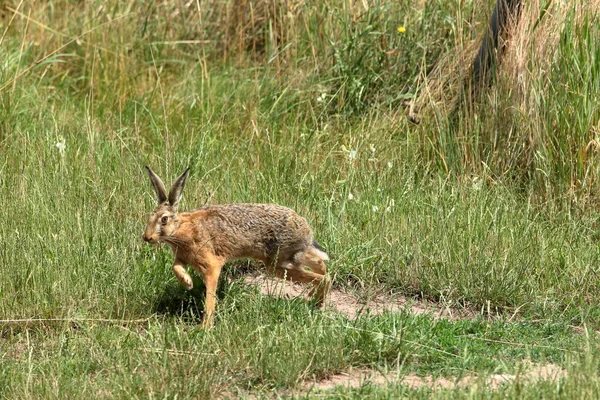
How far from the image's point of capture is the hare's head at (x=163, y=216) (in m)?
6.02

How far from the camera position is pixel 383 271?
6.93 meters

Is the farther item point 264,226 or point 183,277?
point 264,226

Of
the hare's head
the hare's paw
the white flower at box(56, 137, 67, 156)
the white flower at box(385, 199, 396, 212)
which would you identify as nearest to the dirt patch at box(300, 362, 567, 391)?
the hare's paw

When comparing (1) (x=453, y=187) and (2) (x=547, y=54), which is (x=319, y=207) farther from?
(2) (x=547, y=54)

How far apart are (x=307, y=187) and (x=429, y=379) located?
277cm

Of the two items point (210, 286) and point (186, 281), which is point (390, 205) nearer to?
point (210, 286)

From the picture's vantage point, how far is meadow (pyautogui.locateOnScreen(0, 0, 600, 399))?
213 inches

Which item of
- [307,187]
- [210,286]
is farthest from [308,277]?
[307,187]

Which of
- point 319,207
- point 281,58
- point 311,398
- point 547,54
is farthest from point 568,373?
point 281,58

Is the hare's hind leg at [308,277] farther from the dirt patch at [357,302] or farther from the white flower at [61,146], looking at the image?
the white flower at [61,146]

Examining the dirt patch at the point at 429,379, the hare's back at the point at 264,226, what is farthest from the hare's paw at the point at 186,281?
the dirt patch at the point at 429,379

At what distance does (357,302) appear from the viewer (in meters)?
6.69

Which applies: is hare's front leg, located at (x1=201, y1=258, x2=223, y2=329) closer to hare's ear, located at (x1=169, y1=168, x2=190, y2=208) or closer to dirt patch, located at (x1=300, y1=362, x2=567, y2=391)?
hare's ear, located at (x1=169, y1=168, x2=190, y2=208)

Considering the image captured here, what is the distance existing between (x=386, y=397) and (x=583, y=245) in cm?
287
